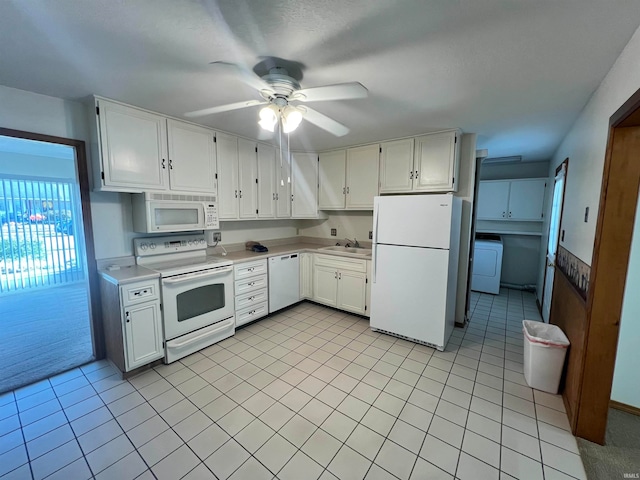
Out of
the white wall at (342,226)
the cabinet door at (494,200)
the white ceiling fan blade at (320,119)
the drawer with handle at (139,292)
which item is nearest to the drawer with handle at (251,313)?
the drawer with handle at (139,292)

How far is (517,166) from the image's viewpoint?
4816mm

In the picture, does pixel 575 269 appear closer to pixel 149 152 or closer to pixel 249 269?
pixel 249 269

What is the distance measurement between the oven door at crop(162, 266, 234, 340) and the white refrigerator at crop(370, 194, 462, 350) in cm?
167

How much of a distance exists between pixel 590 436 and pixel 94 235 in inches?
160

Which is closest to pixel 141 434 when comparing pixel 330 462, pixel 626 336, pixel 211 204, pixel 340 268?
pixel 330 462

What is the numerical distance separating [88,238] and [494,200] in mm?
5763

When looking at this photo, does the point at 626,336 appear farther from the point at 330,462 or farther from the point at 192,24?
the point at 192,24

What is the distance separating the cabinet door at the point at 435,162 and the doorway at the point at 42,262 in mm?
3346

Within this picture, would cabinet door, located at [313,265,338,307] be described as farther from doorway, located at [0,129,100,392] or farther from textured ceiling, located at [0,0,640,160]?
doorway, located at [0,129,100,392]

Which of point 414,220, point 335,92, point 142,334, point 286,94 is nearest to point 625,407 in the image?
point 414,220

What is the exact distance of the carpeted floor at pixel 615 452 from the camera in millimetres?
1474

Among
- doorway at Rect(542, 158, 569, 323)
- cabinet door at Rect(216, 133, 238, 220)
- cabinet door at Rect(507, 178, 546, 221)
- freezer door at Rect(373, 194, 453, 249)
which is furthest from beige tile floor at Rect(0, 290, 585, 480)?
cabinet door at Rect(507, 178, 546, 221)

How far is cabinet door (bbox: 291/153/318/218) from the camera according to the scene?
157 inches

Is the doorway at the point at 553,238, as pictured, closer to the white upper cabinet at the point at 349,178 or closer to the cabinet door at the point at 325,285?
the white upper cabinet at the point at 349,178
